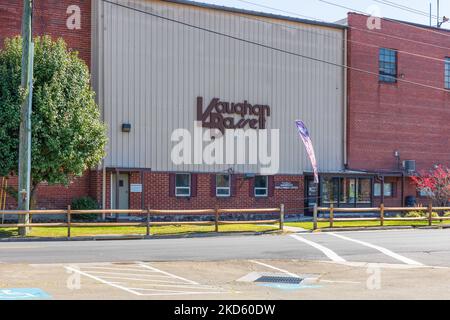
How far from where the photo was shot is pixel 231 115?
127 ft

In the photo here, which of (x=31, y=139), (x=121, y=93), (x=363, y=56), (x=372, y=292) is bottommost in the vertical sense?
(x=372, y=292)

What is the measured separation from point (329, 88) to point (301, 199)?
6.97 metres

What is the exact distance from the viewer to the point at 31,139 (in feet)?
90.0

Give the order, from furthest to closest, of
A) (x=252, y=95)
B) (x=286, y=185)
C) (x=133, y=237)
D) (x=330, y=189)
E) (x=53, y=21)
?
(x=330, y=189) < (x=286, y=185) < (x=252, y=95) < (x=53, y=21) < (x=133, y=237)

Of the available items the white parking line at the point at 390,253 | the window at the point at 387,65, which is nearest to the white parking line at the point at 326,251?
the white parking line at the point at 390,253

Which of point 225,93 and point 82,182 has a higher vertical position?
point 225,93

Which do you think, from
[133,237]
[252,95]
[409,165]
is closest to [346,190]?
[409,165]

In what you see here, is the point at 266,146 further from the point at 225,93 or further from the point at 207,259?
the point at 207,259

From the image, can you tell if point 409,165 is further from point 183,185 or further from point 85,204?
point 85,204

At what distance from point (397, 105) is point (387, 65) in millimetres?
2641

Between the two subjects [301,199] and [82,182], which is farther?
[301,199]

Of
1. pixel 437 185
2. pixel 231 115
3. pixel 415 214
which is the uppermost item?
pixel 231 115

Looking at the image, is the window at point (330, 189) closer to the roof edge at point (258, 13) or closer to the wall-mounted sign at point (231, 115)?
the wall-mounted sign at point (231, 115)
